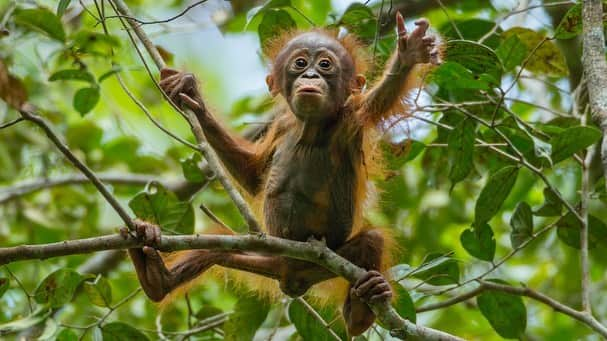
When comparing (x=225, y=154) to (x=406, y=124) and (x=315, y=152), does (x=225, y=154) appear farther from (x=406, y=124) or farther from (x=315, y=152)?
(x=406, y=124)

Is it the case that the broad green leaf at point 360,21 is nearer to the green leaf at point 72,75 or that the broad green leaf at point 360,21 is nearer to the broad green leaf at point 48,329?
the green leaf at point 72,75

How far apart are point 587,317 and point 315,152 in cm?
152

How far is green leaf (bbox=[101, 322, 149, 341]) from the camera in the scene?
4.39m

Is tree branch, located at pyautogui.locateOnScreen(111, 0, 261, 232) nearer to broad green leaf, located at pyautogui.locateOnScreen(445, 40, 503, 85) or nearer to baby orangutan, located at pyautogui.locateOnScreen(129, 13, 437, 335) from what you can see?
baby orangutan, located at pyautogui.locateOnScreen(129, 13, 437, 335)

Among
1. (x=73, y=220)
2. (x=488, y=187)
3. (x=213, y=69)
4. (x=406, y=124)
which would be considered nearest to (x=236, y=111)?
(x=73, y=220)

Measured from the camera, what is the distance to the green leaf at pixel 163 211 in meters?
4.63

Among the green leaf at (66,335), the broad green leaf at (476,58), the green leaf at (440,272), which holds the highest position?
the broad green leaf at (476,58)

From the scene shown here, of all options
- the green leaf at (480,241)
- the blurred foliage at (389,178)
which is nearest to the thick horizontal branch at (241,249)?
the blurred foliage at (389,178)

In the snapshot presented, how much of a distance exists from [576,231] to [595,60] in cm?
117

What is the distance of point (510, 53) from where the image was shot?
4414 millimetres

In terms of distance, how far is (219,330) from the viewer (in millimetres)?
5152

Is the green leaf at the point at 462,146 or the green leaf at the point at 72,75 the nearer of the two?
the green leaf at the point at 462,146

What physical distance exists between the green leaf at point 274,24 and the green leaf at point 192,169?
30.5 inches

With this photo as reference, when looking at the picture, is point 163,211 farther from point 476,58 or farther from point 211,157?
point 476,58
